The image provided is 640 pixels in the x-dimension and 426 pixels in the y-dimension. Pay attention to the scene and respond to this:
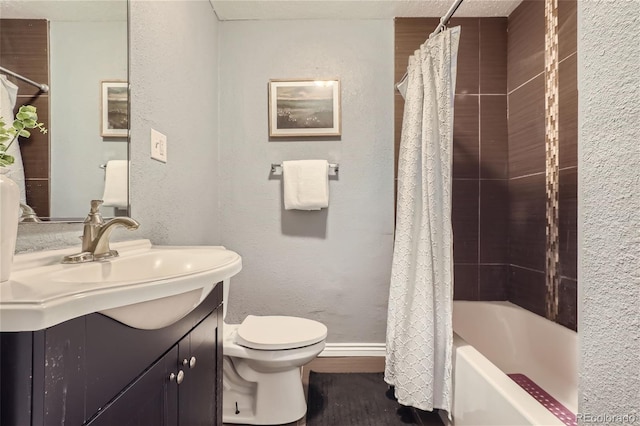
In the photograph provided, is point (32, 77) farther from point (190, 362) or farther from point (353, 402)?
point (353, 402)

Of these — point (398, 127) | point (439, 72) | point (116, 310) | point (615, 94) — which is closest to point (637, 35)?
point (615, 94)

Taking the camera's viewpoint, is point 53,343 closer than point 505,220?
Yes

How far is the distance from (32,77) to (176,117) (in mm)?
722

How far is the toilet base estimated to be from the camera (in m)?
1.51

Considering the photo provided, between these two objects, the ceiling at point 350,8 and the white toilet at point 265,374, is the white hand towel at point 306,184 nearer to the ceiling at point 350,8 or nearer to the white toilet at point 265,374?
the white toilet at point 265,374

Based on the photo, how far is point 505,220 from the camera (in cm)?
210

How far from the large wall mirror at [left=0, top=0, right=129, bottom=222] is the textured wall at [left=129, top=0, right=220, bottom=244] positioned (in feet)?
0.29

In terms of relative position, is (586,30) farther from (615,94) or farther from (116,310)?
(116,310)

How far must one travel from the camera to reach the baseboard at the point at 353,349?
210cm

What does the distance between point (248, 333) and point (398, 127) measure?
1.51 meters

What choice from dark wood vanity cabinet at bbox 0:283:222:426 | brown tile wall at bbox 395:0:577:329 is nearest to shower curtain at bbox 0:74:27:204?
dark wood vanity cabinet at bbox 0:283:222:426

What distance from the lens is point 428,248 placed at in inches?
56.1

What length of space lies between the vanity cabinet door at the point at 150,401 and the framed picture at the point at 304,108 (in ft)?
5.34

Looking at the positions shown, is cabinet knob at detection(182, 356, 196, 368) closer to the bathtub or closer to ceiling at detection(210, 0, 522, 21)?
the bathtub
